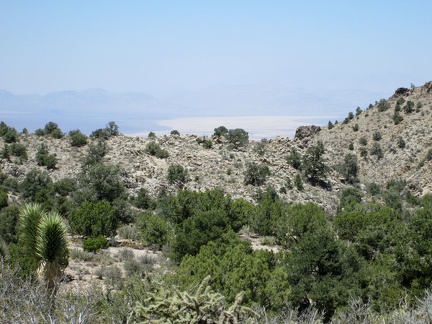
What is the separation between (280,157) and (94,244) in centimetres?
2802

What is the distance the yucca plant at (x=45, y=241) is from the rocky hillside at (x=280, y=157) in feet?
71.8

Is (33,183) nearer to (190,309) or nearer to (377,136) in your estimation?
(190,309)

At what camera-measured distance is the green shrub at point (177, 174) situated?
3659cm

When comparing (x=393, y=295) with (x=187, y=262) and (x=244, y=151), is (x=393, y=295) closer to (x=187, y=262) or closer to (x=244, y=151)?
(x=187, y=262)

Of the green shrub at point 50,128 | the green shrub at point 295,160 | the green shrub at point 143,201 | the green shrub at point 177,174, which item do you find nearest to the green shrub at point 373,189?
the green shrub at point 295,160

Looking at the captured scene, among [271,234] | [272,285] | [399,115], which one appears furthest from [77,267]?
[399,115]

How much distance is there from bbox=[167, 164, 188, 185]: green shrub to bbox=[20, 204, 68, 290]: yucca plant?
949 inches

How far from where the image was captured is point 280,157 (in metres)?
45.5

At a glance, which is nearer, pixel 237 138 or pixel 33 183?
pixel 33 183

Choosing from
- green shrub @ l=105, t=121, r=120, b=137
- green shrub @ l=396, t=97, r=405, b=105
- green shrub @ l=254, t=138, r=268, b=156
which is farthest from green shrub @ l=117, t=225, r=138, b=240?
green shrub @ l=396, t=97, r=405, b=105

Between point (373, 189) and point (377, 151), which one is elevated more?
point (377, 151)

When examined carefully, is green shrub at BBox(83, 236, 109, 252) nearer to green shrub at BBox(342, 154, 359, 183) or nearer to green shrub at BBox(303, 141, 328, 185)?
green shrub at BBox(303, 141, 328, 185)

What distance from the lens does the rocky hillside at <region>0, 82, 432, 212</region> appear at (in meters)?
36.8

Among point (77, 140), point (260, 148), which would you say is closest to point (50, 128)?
point (77, 140)
